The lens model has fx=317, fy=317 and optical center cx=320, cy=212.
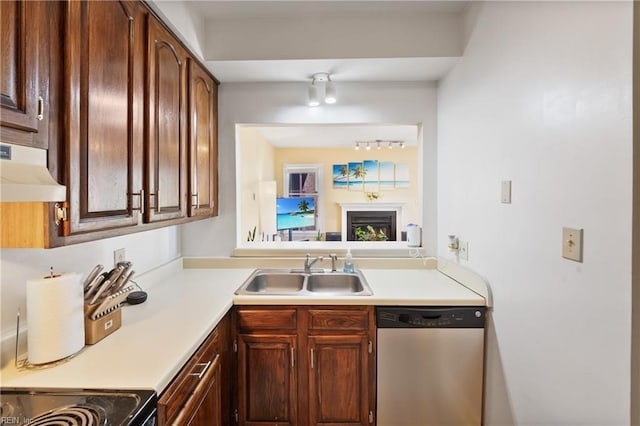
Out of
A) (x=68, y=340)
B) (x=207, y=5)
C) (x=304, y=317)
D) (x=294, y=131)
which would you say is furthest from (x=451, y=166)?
(x=294, y=131)

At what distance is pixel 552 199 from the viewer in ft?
3.75

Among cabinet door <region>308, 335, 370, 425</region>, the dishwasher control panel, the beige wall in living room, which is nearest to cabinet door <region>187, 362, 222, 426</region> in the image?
cabinet door <region>308, 335, 370, 425</region>

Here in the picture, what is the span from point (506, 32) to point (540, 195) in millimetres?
773

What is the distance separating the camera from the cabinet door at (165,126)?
1375 mm

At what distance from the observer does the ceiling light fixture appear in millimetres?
2039

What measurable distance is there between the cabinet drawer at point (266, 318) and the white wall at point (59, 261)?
672 mm

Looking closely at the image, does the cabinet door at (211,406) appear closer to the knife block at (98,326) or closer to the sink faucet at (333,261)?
the knife block at (98,326)

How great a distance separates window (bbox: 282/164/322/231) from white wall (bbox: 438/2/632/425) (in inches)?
185

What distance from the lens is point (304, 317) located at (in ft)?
5.49

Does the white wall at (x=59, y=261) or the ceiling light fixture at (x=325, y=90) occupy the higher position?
the ceiling light fixture at (x=325, y=90)

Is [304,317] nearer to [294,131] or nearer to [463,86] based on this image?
[463,86]

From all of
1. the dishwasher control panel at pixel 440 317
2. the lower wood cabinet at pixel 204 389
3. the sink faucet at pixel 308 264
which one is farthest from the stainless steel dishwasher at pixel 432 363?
the lower wood cabinet at pixel 204 389

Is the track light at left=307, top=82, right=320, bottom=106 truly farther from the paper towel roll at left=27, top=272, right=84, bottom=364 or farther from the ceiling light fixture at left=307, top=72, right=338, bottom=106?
the paper towel roll at left=27, top=272, right=84, bottom=364

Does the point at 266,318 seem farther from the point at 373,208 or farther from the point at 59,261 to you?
the point at 373,208
